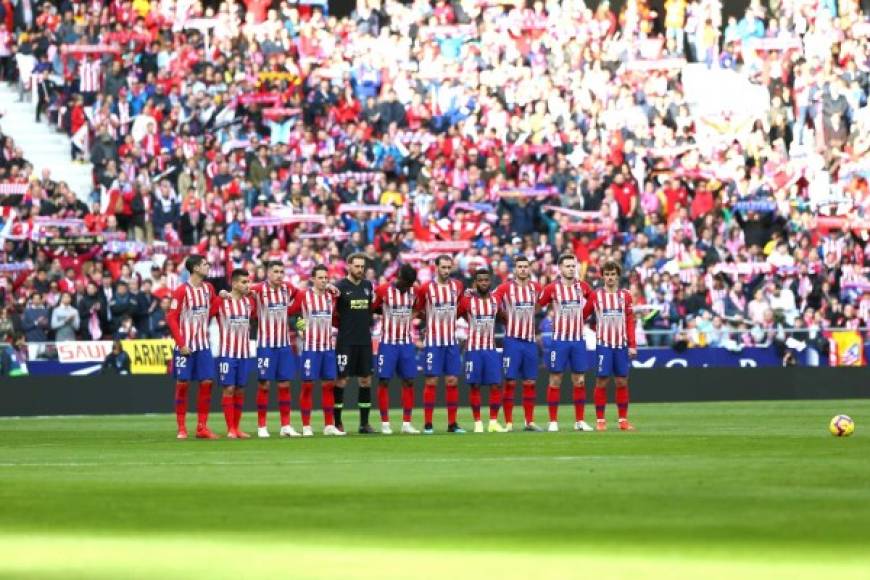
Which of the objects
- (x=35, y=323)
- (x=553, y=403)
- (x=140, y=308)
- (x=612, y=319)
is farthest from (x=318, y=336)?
(x=35, y=323)

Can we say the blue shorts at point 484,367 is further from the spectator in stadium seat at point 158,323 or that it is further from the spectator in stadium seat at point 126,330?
the spectator in stadium seat at point 126,330

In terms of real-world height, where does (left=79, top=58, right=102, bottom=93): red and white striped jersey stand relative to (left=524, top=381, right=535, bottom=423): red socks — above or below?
above

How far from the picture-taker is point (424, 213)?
133ft

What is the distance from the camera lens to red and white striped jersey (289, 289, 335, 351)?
2589cm

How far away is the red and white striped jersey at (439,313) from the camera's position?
26.3 m

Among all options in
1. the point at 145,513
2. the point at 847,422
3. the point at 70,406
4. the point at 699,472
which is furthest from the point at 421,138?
the point at 145,513

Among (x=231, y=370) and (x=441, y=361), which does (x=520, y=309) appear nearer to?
(x=441, y=361)

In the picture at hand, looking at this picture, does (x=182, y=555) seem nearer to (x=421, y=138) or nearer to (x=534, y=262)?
(x=534, y=262)

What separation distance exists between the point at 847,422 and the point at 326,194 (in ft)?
61.8

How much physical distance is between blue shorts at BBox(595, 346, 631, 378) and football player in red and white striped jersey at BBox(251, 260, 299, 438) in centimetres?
418

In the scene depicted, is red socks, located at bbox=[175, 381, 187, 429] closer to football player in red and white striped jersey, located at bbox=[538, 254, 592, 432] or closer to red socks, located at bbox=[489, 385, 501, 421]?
red socks, located at bbox=[489, 385, 501, 421]

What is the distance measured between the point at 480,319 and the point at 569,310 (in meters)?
1.22

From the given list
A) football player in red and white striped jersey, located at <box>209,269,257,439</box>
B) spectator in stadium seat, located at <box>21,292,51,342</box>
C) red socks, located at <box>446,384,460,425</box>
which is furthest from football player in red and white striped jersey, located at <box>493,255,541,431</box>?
spectator in stadium seat, located at <box>21,292,51,342</box>

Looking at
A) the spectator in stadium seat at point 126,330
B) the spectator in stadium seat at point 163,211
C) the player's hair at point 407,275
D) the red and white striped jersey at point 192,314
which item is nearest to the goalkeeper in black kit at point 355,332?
the player's hair at point 407,275
